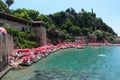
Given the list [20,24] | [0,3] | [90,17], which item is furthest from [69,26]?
[20,24]

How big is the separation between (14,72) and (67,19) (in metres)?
72.4

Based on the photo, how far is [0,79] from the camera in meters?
20.5

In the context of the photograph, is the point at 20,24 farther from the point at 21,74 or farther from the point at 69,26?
the point at 69,26

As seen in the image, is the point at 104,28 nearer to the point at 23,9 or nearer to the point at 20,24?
the point at 23,9

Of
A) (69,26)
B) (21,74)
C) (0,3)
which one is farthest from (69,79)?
(69,26)

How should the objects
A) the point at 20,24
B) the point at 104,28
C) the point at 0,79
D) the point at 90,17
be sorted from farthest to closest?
the point at 104,28 → the point at 90,17 → the point at 20,24 → the point at 0,79

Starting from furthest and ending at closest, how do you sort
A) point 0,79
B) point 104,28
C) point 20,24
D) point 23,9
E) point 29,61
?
1. point 104,28
2. point 23,9
3. point 20,24
4. point 29,61
5. point 0,79

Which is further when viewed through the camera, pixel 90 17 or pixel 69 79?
pixel 90 17

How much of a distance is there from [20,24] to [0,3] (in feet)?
38.9

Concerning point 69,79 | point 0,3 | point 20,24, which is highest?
point 0,3

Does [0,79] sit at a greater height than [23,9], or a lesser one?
lesser

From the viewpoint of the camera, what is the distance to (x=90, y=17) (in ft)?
332

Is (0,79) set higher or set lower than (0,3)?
lower

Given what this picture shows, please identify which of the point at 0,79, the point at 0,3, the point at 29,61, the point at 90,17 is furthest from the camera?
the point at 90,17
